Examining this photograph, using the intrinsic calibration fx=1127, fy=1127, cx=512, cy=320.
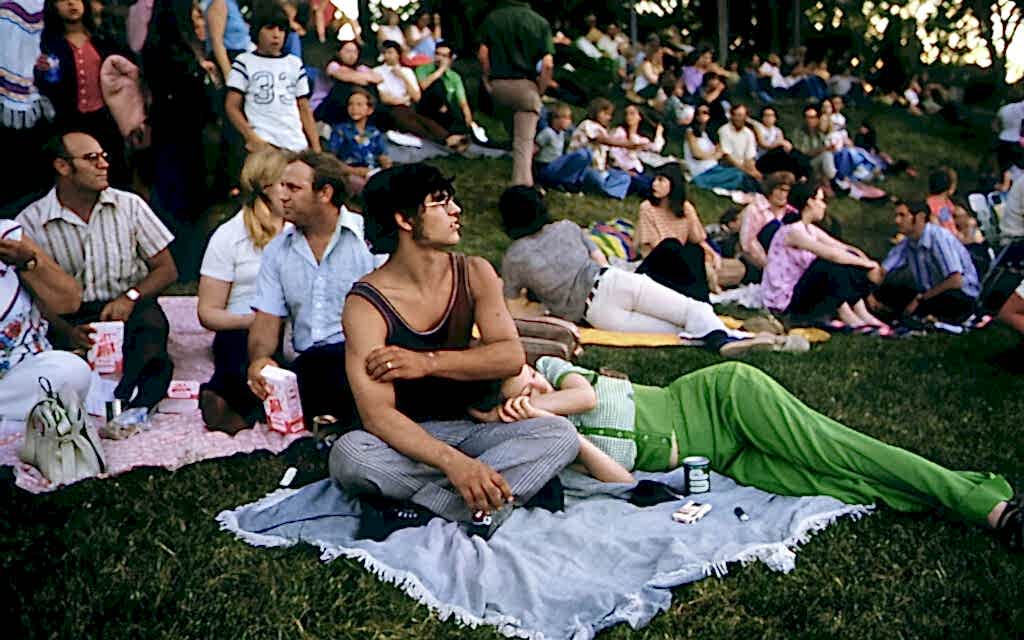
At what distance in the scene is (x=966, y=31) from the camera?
72.9ft

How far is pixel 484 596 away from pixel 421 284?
3.66 feet

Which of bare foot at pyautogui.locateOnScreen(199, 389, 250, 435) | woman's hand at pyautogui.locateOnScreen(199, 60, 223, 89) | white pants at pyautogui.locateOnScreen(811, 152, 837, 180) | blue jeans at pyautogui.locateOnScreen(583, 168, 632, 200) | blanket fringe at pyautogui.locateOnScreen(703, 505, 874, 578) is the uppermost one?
woman's hand at pyautogui.locateOnScreen(199, 60, 223, 89)

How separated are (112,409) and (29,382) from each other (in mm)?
496

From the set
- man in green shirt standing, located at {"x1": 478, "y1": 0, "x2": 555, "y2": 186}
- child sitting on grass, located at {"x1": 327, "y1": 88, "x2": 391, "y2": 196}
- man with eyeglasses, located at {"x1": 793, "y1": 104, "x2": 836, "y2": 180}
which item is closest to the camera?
child sitting on grass, located at {"x1": 327, "y1": 88, "x2": 391, "y2": 196}

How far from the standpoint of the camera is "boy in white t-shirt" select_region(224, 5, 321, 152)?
21.9 ft

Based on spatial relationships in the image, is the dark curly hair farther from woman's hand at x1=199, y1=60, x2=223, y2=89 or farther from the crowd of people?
woman's hand at x1=199, y1=60, x2=223, y2=89

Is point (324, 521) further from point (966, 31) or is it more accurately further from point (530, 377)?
point (966, 31)

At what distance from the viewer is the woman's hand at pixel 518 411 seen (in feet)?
12.3

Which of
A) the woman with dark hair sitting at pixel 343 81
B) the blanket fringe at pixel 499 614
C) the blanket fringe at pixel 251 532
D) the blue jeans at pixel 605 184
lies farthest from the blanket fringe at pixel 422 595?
the blue jeans at pixel 605 184

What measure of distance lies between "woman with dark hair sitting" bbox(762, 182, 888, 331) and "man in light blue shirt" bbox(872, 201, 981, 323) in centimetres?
15

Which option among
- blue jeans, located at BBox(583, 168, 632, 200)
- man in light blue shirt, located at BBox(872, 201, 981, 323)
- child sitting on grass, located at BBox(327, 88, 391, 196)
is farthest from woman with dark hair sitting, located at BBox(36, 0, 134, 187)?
blue jeans, located at BBox(583, 168, 632, 200)

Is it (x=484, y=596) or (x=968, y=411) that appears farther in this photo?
(x=968, y=411)

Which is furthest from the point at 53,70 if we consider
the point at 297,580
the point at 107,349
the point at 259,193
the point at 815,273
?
the point at 815,273

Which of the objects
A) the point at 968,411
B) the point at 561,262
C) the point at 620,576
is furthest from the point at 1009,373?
the point at 620,576
